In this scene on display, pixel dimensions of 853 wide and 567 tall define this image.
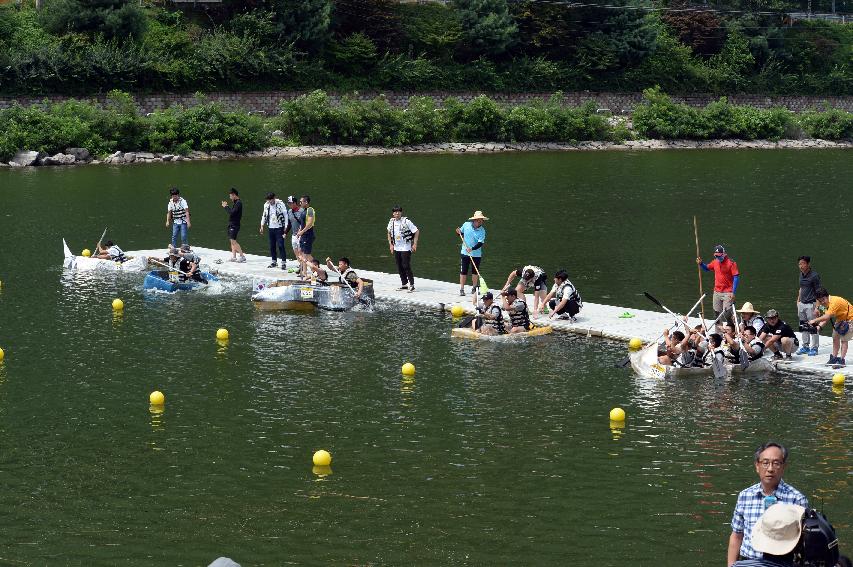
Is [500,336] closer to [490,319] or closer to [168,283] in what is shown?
[490,319]

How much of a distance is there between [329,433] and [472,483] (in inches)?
152

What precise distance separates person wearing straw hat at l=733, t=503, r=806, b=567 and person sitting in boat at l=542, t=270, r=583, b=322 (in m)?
19.3

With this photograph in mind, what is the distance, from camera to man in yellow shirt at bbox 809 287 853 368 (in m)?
27.3

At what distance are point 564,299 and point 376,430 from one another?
946 cm

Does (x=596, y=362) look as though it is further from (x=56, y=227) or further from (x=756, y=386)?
(x=56, y=227)

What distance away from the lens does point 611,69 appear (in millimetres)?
107562

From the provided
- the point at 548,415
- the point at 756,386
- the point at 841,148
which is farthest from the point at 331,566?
the point at 841,148

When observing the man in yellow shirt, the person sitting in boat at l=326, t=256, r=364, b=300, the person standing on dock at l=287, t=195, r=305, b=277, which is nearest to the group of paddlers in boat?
the person sitting in boat at l=326, t=256, r=364, b=300

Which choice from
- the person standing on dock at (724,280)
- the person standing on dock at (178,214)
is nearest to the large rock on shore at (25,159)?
the person standing on dock at (178,214)

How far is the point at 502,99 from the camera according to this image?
334 ft

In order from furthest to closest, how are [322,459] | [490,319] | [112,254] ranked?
[112,254] < [490,319] < [322,459]

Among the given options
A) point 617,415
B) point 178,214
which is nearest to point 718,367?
point 617,415

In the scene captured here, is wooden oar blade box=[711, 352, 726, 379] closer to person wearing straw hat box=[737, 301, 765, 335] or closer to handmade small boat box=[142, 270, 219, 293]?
person wearing straw hat box=[737, 301, 765, 335]

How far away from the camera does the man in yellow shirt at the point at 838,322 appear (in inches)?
1074
